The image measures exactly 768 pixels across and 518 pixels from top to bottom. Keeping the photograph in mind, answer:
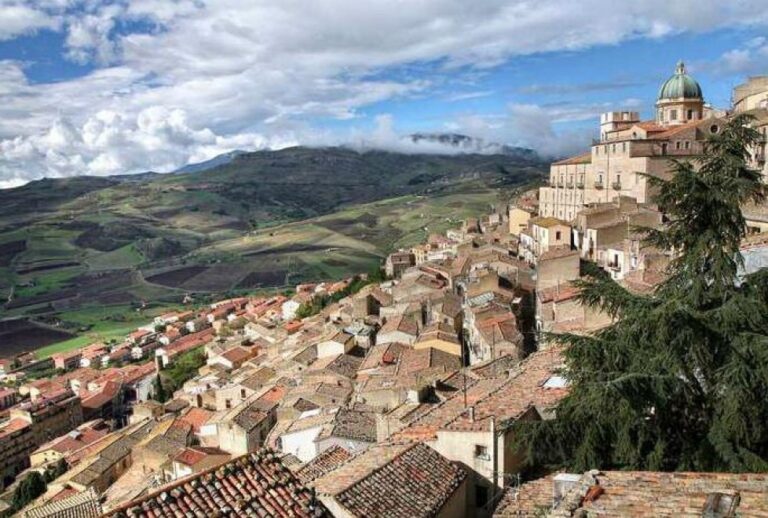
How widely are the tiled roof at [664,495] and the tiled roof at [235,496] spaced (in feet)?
12.2

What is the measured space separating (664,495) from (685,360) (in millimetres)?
3739

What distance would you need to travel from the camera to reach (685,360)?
11141 mm

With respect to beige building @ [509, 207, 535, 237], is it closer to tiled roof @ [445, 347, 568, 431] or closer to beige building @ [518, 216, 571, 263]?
beige building @ [518, 216, 571, 263]

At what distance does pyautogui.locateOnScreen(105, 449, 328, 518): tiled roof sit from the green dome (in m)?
59.9

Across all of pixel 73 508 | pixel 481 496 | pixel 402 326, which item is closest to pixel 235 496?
pixel 481 496

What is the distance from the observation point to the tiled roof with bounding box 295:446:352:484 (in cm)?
1825

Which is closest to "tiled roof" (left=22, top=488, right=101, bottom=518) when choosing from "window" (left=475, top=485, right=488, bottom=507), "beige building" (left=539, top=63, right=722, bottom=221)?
"window" (left=475, top=485, right=488, bottom=507)

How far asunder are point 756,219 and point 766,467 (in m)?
21.1

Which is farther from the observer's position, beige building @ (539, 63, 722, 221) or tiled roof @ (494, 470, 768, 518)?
beige building @ (539, 63, 722, 221)

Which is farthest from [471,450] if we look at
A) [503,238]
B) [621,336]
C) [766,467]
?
[503,238]

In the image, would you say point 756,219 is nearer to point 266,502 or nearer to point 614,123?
point 266,502

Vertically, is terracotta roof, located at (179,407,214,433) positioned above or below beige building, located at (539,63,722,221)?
below

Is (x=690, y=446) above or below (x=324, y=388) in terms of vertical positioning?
above

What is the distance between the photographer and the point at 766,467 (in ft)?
33.1
